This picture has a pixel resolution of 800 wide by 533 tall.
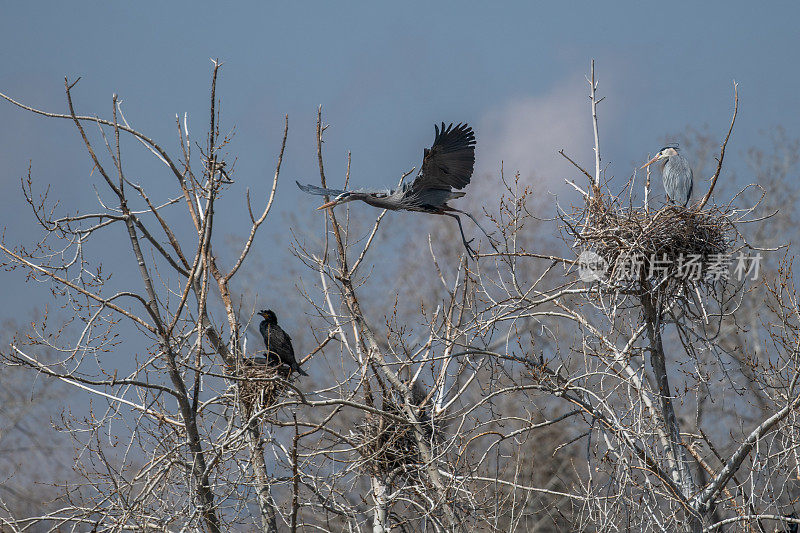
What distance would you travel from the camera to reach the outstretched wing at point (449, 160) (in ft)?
23.5

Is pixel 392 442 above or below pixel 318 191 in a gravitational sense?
below

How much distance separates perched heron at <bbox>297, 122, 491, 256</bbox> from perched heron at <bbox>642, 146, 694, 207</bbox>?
250 cm

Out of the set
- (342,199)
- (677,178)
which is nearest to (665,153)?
(677,178)

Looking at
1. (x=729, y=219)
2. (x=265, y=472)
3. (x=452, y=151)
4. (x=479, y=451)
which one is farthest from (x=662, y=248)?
(x=479, y=451)

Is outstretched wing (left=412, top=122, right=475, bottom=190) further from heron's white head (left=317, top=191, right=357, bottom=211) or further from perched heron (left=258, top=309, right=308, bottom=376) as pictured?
perched heron (left=258, top=309, right=308, bottom=376)

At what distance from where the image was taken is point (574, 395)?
272 inches

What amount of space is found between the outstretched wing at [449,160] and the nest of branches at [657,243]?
1.07 m

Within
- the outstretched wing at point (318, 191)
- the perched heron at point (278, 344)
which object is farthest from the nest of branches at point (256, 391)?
the outstretched wing at point (318, 191)

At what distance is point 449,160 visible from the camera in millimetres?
7270

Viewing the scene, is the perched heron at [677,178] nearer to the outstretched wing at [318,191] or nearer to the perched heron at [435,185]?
the perched heron at [435,185]

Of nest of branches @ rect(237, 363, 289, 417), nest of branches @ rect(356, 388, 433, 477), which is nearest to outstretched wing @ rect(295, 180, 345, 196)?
nest of branches @ rect(237, 363, 289, 417)

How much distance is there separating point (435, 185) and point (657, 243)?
2011 millimetres

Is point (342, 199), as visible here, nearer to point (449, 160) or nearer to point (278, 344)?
point (449, 160)

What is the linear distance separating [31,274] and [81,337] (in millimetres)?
758
